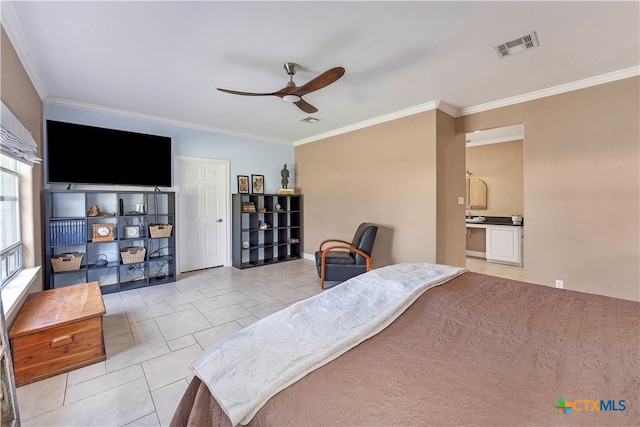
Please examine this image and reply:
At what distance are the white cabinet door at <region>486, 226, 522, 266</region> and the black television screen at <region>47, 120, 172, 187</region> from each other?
6.02 metres

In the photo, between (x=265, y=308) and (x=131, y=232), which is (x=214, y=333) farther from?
(x=131, y=232)

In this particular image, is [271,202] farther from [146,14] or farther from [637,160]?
[637,160]

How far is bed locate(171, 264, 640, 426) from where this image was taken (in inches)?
31.2

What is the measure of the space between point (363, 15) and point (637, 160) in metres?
3.15

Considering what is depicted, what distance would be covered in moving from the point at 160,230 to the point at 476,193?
6.42 m

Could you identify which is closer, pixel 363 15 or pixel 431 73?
A: pixel 363 15

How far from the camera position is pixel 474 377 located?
96 centimetres

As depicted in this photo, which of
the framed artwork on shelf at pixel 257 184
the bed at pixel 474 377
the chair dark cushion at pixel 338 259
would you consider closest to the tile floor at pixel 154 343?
the chair dark cushion at pixel 338 259

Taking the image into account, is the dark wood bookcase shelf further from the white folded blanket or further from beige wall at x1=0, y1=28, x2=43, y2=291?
the white folded blanket

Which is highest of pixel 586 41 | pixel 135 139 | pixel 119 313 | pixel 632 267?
pixel 586 41

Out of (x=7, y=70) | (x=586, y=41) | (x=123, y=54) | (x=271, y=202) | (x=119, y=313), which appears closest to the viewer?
(x=7, y=70)

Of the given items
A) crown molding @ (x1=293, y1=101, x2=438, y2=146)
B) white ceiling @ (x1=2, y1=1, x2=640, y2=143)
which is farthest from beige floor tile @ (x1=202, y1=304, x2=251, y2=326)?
crown molding @ (x1=293, y1=101, x2=438, y2=146)

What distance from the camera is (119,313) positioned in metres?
3.15

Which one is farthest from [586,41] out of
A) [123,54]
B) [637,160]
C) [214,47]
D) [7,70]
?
[7,70]
